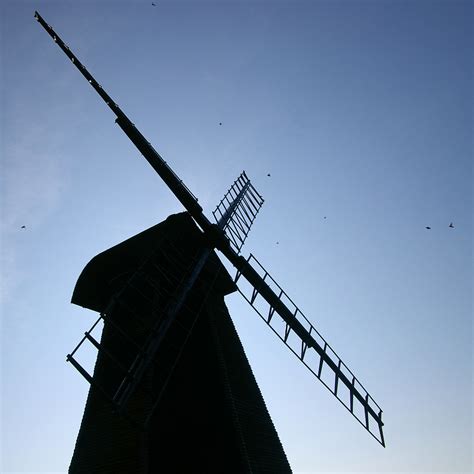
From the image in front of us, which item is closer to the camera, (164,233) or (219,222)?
(164,233)

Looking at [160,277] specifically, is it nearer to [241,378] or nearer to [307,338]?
[241,378]

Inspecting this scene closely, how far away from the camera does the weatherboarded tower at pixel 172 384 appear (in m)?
7.07

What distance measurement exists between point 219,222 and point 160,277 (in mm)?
3042

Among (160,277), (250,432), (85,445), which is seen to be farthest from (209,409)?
(160,277)

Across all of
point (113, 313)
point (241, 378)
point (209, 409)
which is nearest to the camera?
point (209, 409)

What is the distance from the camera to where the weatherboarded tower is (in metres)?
7.07

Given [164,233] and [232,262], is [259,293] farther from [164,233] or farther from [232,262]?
[164,233]

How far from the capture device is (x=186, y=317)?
9.32 meters

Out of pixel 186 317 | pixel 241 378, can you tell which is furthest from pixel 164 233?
pixel 241 378

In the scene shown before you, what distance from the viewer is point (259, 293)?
10.8 metres

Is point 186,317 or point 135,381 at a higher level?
point 186,317

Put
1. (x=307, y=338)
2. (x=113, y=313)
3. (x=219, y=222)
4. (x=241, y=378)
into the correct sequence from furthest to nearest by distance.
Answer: (x=219, y=222) < (x=307, y=338) < (x=113, y=313) < (x=241, y=378)

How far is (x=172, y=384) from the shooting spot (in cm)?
806

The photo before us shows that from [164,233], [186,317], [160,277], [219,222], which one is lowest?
[186,317]
